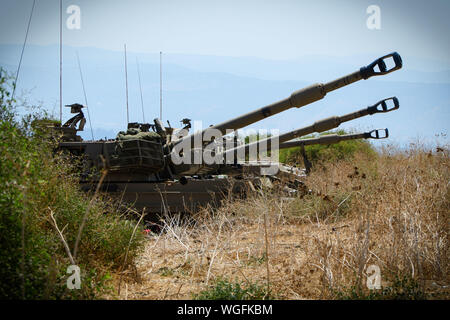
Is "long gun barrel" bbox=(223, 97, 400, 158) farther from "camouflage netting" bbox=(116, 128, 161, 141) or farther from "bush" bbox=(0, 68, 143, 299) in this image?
"bush" bbox=(0, 68, 143, 299)

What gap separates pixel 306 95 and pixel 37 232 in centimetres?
571

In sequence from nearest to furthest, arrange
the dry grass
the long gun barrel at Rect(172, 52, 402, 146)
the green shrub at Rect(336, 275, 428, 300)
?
the green shrub at Rect(336, 275, 428, 300), the dry grass, the long gun barrel at Rect(172, 52, 402, 146)

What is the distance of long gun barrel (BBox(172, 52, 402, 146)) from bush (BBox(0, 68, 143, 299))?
458 centimetres

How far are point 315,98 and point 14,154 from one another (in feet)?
19.3

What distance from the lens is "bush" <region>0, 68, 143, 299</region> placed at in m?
3.44

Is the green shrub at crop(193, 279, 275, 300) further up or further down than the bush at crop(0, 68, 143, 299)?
further down

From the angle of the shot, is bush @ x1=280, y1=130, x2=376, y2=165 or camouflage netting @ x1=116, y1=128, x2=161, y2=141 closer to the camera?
camouflage netting @ x1=116, y1=128, x2=161, y2=141

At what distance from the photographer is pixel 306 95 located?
855cm

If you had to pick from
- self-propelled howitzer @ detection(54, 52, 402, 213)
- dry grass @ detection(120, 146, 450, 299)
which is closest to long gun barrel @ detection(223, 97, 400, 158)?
self-propelled howitzer @ detection(54, 52, 402, 213)

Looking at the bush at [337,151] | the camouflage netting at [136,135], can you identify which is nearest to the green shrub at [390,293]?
the camouflage netting at [136,135]

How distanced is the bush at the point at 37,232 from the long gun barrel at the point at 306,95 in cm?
458

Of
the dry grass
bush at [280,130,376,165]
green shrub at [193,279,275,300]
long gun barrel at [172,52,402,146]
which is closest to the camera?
green shrub at [193,279,275,300]

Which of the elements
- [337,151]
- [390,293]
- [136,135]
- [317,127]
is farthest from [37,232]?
[337,151]
